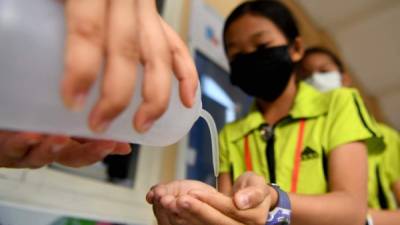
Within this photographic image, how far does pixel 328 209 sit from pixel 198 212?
10.8 inches

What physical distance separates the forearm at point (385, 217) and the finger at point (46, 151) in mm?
661

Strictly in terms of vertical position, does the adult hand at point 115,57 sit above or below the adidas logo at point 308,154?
above

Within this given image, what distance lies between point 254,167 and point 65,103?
0.70 m

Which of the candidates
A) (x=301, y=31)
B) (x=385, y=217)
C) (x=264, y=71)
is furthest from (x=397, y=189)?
(x=301, y=31)

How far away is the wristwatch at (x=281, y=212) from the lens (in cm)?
55

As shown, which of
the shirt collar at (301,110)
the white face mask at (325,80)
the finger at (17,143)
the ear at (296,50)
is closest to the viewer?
the finger at (17,143)

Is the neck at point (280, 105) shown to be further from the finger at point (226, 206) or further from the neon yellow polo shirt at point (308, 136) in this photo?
the finger at point (226, 206)

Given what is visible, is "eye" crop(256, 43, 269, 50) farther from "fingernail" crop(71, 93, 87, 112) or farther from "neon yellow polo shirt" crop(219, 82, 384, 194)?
"fingernail" crop(71, 93, 87, 112)

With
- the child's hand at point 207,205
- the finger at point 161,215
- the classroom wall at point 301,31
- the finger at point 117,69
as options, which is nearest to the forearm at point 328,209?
the child's hand at point 207,205

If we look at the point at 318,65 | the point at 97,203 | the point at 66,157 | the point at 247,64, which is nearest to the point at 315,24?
the point at 318,65

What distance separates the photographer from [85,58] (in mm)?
246

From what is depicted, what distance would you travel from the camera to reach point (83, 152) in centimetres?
46

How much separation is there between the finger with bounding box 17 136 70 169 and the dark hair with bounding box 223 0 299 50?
70 centimetres

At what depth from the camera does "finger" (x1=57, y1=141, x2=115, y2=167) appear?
0.45m
